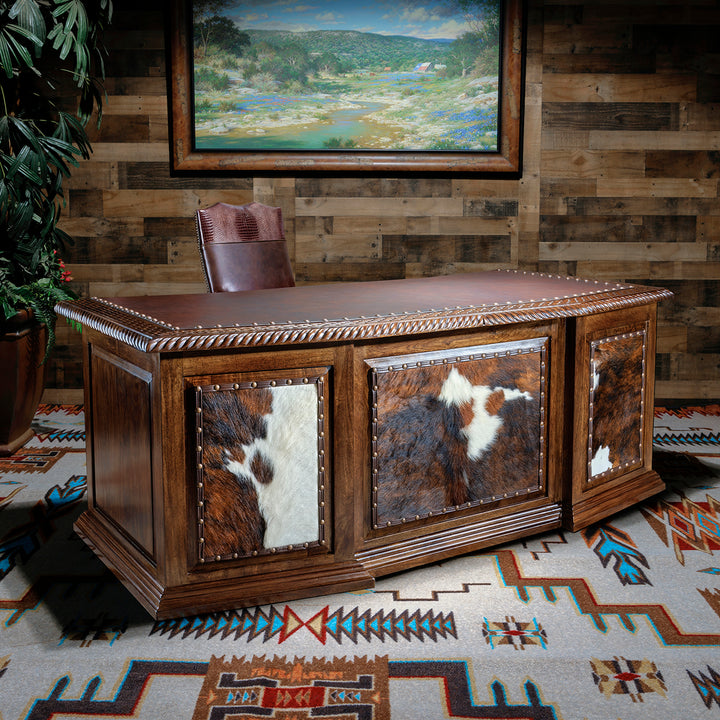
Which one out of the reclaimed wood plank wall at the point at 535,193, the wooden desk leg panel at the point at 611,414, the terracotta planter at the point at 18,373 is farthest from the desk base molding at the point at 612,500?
the terracotta planter at the point at 18,373

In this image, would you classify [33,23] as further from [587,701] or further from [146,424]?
[587,701]

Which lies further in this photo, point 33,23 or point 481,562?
point 33,23

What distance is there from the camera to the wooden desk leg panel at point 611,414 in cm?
285

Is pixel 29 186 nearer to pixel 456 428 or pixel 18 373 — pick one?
pixel 18 373

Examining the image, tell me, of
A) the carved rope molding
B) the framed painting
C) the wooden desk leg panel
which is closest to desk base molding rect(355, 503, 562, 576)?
the wooden desk leg panel

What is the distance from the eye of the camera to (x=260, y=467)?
2.35 meters

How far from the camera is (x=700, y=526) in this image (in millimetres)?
2980

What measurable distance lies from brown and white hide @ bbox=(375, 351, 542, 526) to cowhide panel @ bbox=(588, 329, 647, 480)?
0.22 m

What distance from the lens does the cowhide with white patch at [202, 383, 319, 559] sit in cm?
229

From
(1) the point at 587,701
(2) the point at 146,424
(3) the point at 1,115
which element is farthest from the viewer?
(3) the point at 1,115

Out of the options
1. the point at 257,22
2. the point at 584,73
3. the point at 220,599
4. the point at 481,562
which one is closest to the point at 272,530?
the point at 220,599

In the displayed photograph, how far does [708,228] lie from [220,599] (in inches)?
144

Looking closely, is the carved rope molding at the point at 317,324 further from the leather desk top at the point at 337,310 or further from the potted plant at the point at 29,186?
the potted plant at the point at 29,186

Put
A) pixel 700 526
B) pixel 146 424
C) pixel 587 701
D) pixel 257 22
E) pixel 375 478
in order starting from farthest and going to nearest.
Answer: pixel 257 22 < pixel 700 526 < pixel 375 478 < pixel 146 424 < pixel 587 701
